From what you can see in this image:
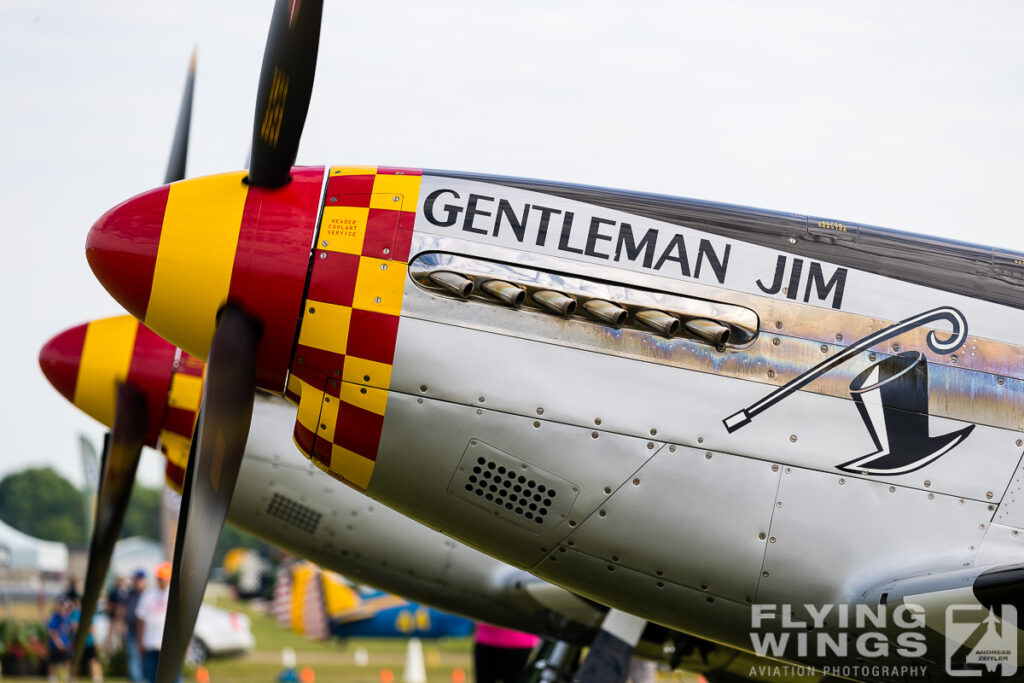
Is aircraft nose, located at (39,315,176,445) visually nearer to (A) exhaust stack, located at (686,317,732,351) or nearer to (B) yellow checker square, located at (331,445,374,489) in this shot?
(B) yellow checker square, located at (331,445,374,489)

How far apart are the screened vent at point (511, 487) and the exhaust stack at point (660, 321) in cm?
71

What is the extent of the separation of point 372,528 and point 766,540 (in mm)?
3367

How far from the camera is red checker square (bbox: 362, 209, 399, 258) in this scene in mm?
4508

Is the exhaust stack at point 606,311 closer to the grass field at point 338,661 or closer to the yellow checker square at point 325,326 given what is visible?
the yellow checker square at point 325,326

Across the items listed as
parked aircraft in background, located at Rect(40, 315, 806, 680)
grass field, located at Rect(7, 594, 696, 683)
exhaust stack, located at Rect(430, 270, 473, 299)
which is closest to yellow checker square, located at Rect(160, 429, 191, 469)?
parked aircraft in background, located at Rect(40, 315, 806, 680)

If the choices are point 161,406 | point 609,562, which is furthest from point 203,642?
point 609,562

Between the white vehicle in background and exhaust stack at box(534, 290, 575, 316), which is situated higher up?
exhaust stack at box(534, 290, 575, 316)

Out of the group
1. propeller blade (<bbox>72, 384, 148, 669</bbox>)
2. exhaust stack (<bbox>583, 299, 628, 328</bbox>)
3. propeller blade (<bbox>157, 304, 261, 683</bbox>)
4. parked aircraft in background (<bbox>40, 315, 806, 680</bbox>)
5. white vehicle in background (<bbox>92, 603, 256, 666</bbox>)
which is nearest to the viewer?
propeller blade (<bbox>157, 304, 261, 683</bbox>)

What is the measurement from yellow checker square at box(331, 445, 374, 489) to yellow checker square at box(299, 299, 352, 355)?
423 mm

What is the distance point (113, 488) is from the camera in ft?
22.2

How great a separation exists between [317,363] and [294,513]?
3.05 metres

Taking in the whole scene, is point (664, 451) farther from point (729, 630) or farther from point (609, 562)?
point (729, 630)

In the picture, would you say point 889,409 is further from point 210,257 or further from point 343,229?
point 210,257

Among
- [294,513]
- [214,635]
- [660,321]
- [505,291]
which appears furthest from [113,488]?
[214,635]
